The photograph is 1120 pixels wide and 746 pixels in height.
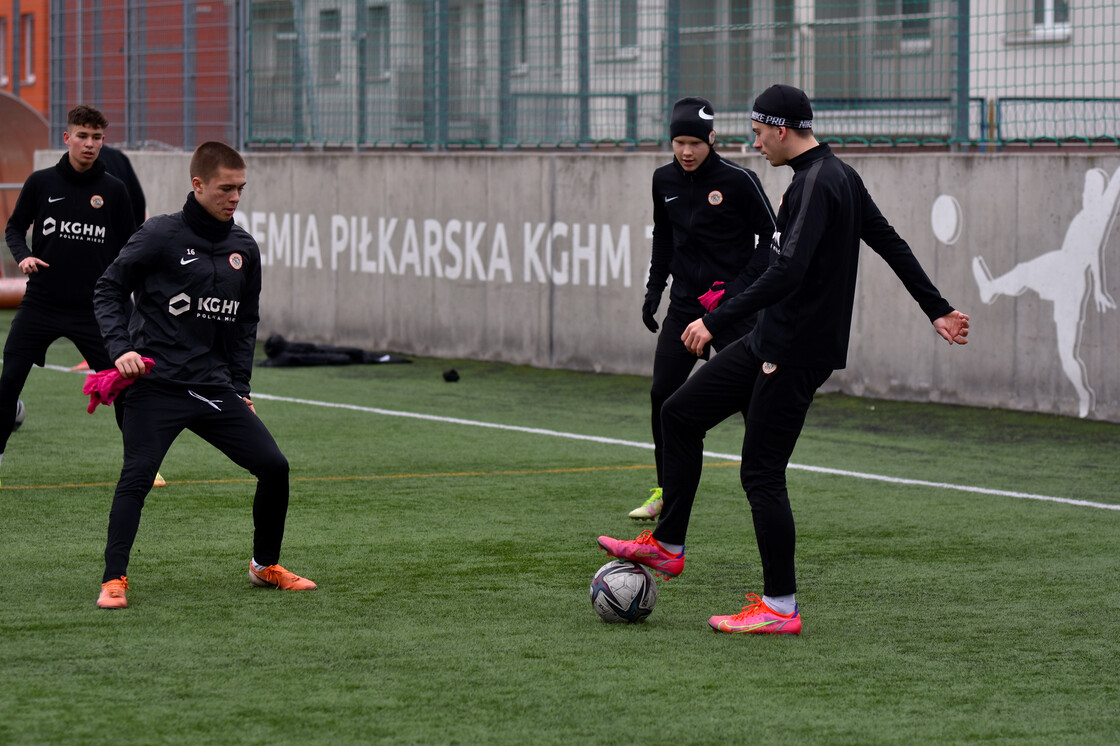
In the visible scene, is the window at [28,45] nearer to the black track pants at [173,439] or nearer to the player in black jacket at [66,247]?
the player in black jacket at [66,247]

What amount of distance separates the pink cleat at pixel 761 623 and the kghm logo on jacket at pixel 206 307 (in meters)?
2.23

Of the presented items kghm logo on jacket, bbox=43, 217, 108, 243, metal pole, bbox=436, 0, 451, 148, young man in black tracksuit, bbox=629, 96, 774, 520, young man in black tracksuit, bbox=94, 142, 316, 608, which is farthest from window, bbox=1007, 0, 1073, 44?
young man in black tracksuit, bbox=94, 142, 316, 608

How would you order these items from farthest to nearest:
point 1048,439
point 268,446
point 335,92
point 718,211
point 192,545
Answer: point 335,92 < point 1048,439 < point 718,211 < point 192,545 < point 268,446

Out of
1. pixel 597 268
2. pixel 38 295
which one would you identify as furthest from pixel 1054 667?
pixel 597 268

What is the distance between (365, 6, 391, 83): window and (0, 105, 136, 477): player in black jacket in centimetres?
857

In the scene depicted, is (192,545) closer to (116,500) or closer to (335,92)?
(116,500)

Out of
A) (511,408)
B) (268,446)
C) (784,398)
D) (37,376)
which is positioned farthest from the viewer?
(37,376)

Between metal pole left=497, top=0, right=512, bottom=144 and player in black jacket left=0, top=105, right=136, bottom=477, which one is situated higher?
metal pole left=497, top=0, right=512, bottom=144

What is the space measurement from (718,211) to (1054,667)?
346 centimetres

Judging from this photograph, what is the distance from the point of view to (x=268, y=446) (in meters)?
6.56

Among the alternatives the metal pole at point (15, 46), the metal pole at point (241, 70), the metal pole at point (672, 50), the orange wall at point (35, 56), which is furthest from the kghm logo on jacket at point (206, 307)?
the metal pole at point (15, 46)

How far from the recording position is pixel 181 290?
21.2 ft

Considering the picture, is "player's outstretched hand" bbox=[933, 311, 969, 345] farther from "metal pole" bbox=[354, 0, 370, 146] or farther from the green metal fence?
"metal pole" bbox=[354, 0, 370, 146]

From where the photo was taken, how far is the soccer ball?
6.13 meters
